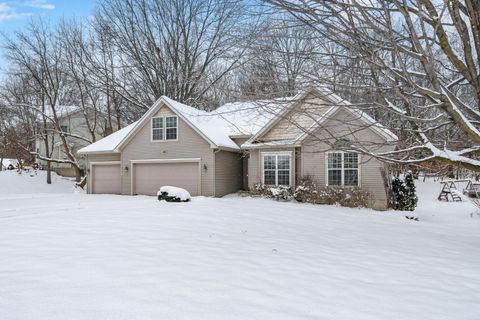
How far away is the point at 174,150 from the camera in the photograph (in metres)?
18.7

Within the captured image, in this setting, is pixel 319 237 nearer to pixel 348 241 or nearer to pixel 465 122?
pixel 348 241

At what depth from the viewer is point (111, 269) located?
4.70 metres

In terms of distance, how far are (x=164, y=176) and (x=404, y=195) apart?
11831 millimetres

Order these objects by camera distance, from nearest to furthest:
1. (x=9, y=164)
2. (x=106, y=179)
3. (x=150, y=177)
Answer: (x=150, y=177)
(x=106, y=179)
(x=9, y=164)

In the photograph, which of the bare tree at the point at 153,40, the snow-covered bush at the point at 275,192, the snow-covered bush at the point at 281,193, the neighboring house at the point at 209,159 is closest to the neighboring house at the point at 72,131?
the bare tree at the point at 153,40

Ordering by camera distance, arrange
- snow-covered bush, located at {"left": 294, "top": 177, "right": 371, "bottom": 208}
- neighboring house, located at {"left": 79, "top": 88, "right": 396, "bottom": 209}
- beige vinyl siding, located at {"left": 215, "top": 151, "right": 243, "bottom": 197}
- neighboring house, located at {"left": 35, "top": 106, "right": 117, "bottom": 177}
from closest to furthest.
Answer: snow-covered bush, located at {"left": 294, "top": 177, "right": 371, "bottom": 208} → neighboring house, located at {"left": 79, "top": 88, "right": 396, "bottom": 209} → beige vinyl siding, located at {"left": 215, "top": 151, "right": 243, "bottom": 197} → neighboring house, located at {"left": 35, "top": 106, "right": 117, "bottom": 177}

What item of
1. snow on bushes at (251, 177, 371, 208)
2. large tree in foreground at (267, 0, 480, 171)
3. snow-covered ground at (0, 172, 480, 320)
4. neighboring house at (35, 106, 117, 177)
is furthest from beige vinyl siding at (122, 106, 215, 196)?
large tree in foreground at (267, 0, 480, 171)

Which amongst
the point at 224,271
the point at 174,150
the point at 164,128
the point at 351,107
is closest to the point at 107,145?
the point at 164,128

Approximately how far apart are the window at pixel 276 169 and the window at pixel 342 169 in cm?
207

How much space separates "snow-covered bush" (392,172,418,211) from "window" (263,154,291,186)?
4782mm

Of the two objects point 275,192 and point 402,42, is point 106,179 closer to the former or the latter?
point 275,192

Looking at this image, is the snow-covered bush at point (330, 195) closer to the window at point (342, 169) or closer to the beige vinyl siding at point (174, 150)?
the window at point (342, 169)

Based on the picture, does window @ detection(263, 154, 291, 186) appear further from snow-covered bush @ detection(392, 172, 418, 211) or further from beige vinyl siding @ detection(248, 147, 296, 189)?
snow-covered bush @ detection(392, 172, 418, 211)

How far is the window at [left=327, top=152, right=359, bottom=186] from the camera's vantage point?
1537 centimetres
